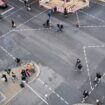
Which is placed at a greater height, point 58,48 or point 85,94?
point 85,94

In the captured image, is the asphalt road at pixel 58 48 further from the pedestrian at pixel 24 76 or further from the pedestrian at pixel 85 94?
the pedestrian at pixel 24 76

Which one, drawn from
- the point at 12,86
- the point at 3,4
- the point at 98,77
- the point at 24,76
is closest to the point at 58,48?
the point at 24,76

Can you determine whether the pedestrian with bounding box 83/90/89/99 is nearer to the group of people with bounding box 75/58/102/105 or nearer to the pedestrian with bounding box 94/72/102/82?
the group of people with bounding box 75/58/102/105

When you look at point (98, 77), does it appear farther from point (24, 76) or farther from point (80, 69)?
point (24, 76)

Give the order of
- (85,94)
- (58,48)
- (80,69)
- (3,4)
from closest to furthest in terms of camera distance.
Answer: (85,94) < (80,69) < (58,48) < (3,4)

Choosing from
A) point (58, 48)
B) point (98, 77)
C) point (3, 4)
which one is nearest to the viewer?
point (98, 77)

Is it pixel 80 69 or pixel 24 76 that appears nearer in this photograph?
pixel 24 76

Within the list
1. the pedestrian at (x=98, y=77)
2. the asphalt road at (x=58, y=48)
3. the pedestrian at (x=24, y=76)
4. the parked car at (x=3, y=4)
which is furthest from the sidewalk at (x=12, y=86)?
the parked car at (x=3, y=4)

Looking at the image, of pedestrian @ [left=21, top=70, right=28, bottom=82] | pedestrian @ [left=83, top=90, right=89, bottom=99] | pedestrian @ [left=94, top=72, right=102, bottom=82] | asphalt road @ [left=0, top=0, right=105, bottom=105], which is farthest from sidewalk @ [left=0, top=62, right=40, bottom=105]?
pedestrian @ [left=94, top=72, right=102, bottom=82]
